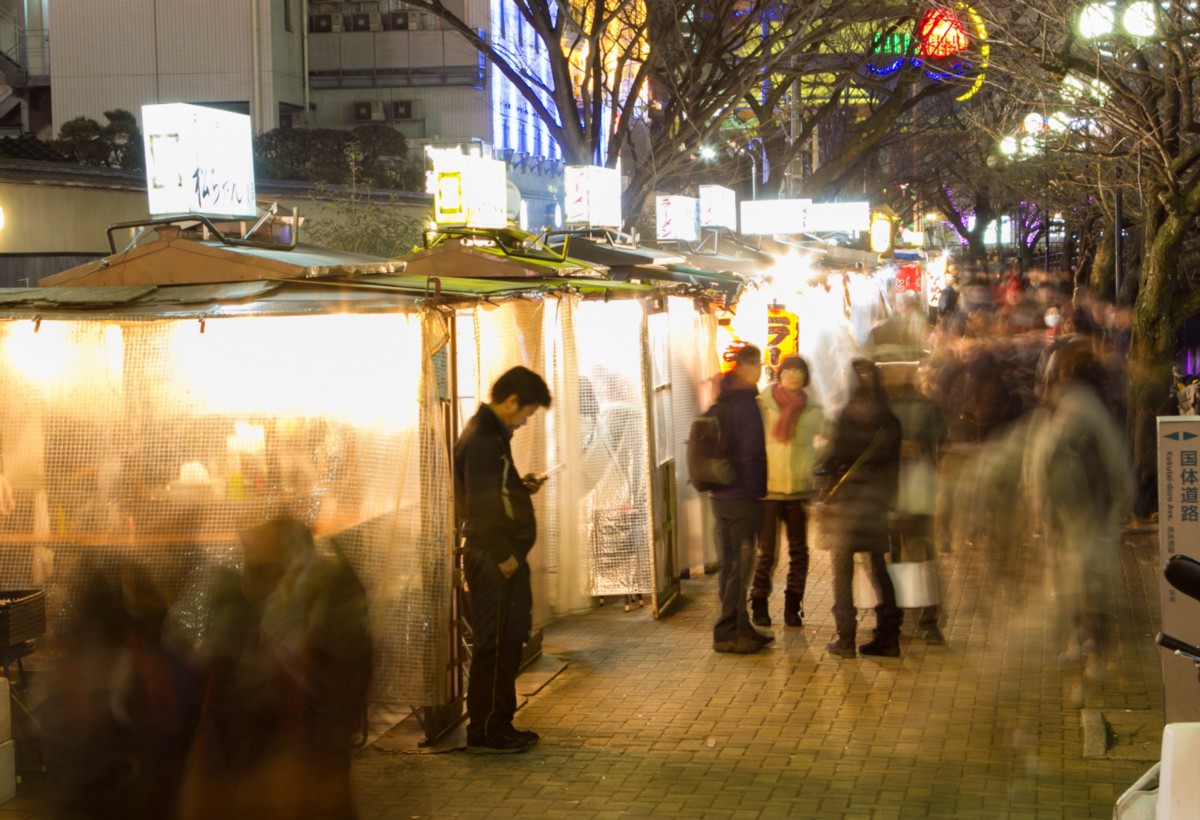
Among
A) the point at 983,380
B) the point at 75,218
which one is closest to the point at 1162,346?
the point at 983,380

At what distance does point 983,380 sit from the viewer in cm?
1196

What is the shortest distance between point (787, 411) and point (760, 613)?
1.53 metres

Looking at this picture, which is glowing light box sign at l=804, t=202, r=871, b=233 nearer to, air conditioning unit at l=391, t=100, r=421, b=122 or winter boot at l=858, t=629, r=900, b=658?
air conditioning unit at l=391, t=100, r=421, b=122

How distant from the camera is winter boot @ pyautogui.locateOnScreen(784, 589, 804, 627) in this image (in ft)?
32.7

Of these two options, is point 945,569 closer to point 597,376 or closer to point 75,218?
point 597,376

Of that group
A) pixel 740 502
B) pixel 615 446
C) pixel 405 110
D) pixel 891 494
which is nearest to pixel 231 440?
pixel 740 502

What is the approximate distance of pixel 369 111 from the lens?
33938mm

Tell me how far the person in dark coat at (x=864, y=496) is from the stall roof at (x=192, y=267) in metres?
3.28

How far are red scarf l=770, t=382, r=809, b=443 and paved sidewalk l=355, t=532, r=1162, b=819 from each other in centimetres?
146

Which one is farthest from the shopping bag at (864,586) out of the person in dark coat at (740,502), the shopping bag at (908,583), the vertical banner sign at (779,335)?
the vertical banner sign at (779,335)

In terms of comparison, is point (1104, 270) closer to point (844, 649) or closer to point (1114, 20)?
point (1114, 20)

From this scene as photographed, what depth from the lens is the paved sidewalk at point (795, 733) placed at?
6.44m

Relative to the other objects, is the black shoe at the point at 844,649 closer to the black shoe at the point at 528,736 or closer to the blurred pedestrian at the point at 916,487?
the blurred pedestrian at the point at 916,487

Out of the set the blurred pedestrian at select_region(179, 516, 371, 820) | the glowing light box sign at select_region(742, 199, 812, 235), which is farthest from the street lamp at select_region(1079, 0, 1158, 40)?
the glowing light box sign at select_region(742, 199, 812, 235)
